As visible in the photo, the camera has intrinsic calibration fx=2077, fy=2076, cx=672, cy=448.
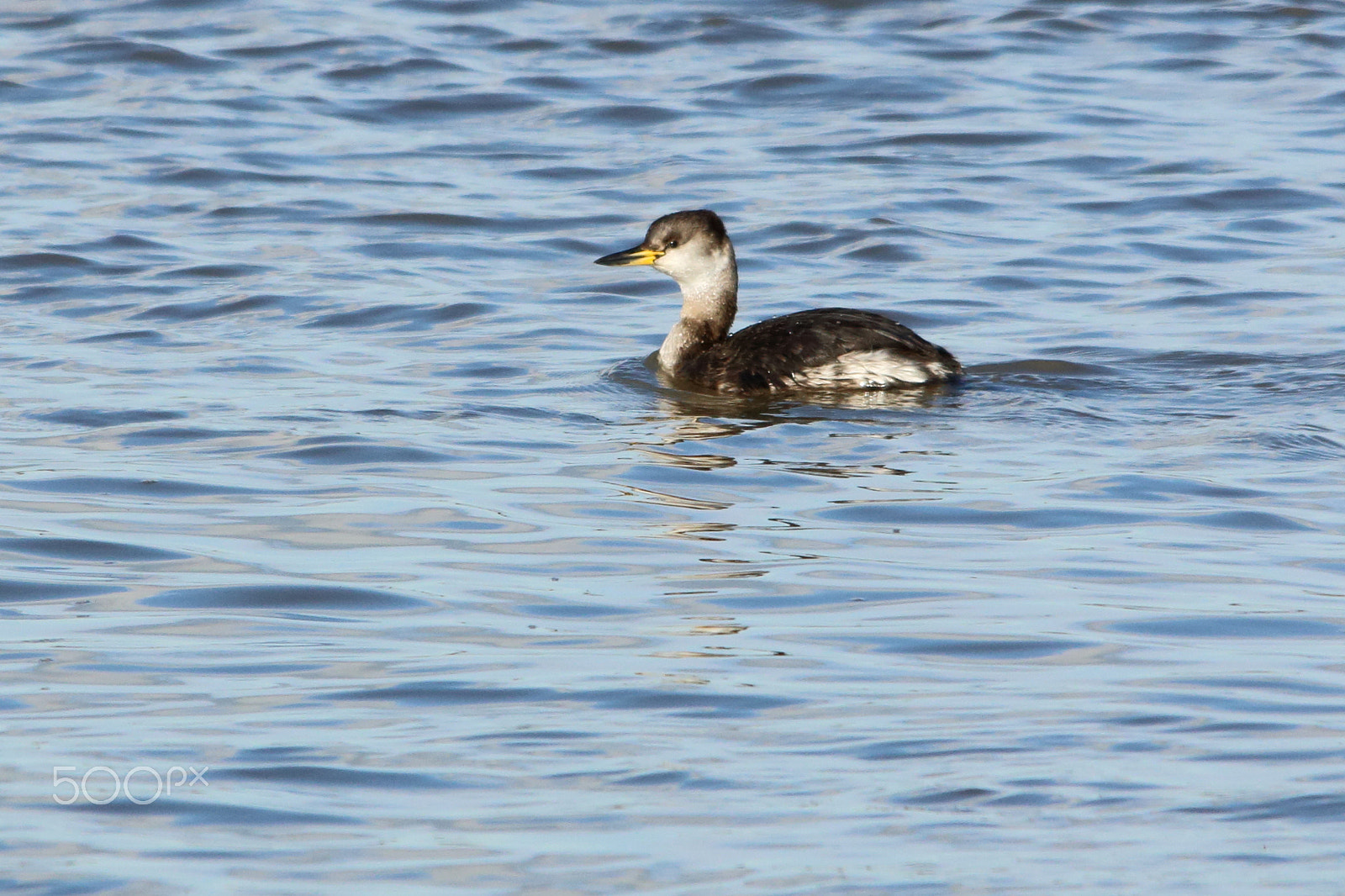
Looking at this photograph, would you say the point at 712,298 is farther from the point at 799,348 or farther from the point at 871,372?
the point at 871,372

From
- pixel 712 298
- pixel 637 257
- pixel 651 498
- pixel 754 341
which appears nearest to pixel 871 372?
pixel 754 341

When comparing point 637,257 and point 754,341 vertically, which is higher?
point 637,257

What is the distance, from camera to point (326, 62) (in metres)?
18.8

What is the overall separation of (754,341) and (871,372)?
0.66 metres

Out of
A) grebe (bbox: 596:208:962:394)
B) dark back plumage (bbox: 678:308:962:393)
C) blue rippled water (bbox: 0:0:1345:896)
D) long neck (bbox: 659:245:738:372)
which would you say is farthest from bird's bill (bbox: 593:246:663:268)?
dark back plumage (bbox: 678:308:962:393)

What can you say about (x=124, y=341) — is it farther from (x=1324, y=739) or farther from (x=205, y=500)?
(x=1324, y=739)

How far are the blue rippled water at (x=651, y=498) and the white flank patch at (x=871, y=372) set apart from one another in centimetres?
12

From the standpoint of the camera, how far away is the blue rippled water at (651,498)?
4422mm

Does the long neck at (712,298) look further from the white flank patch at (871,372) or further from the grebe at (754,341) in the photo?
the white flank patch at (871,372)

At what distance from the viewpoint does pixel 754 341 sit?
9.93m

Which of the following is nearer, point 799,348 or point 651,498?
point 651,498

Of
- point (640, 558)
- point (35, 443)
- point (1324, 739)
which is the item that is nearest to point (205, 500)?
point (35, 443)

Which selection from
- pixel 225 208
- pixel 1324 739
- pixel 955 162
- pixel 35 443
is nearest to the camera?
pixel 1324 739

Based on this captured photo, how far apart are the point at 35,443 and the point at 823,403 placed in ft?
11.4
